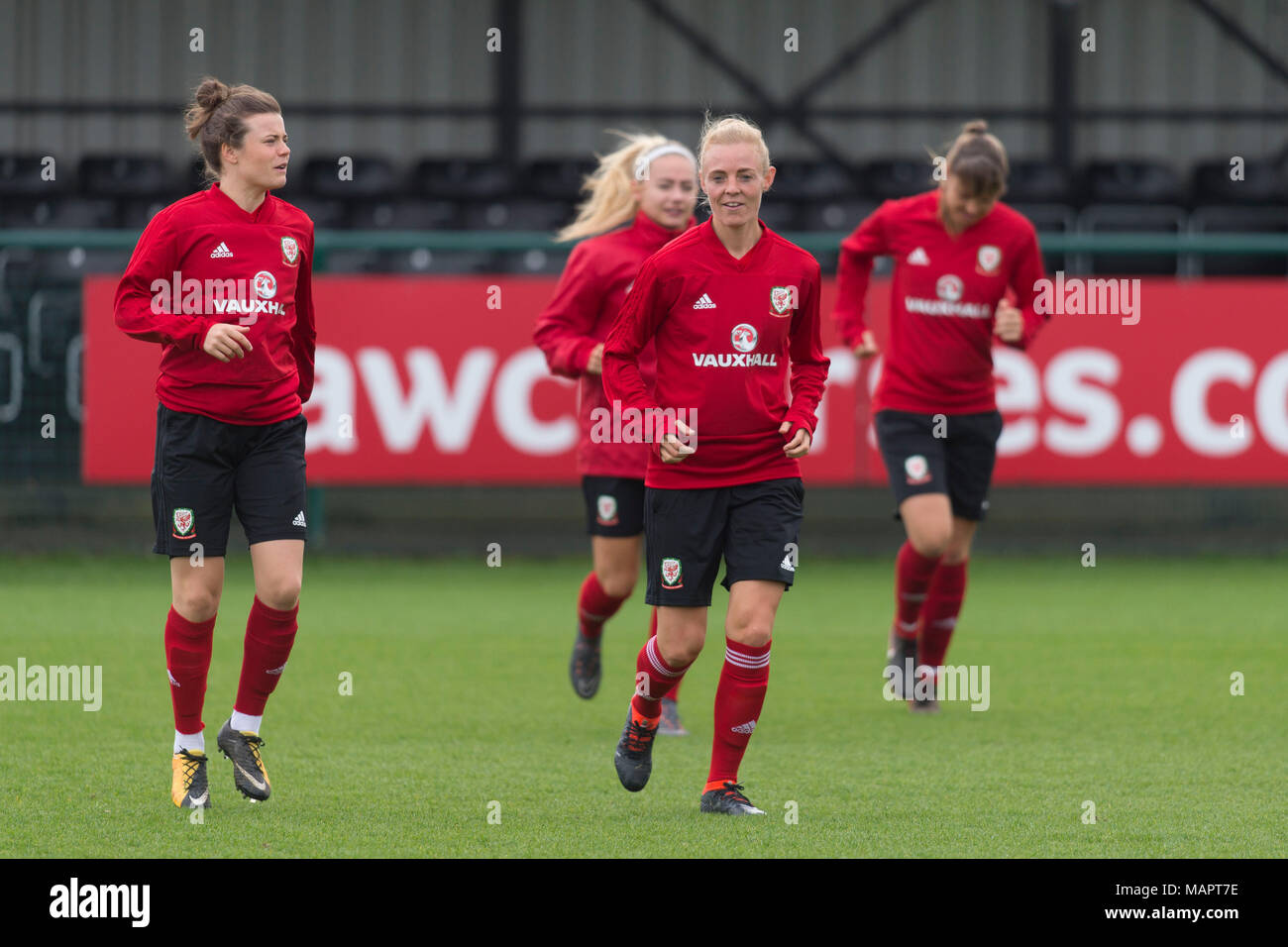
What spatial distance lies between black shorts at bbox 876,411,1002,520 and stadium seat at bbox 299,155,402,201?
1080 cm

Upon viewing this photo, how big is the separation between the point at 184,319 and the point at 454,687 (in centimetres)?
292

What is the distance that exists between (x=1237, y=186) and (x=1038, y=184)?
1.96 meters

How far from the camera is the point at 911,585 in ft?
24.2

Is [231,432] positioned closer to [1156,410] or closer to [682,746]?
[682,746]

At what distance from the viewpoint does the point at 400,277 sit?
39.8 feet

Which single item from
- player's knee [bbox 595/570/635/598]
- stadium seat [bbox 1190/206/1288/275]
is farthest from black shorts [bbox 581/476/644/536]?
stadium seat [bbox 1190/206/1288/275]

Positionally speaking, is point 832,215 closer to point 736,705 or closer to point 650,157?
point 650,157

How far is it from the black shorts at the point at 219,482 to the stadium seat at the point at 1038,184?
12.7 m

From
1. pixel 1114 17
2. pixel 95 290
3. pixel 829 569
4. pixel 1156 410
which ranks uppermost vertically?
pixel 1114 17

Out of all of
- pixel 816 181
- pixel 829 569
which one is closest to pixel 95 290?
pixel 829 569

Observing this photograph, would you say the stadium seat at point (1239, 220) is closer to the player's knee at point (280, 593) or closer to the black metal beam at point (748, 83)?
the black metal beam at point (748, 83)

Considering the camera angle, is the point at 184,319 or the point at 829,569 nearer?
the point at 184,319

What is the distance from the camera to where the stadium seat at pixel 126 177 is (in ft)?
56.2

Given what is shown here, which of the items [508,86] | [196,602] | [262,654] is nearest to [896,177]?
[508,86]
